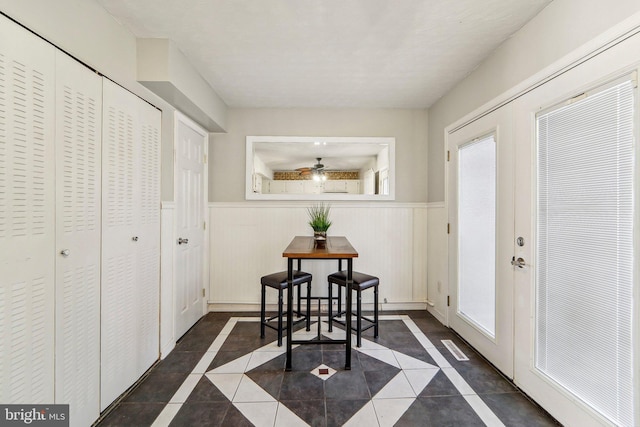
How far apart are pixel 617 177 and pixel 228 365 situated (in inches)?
111

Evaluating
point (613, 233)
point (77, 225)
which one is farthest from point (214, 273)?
point (613, 233)

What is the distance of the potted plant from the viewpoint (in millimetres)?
2723

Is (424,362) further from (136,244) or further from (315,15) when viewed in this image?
(315,15)

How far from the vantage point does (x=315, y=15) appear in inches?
68.9

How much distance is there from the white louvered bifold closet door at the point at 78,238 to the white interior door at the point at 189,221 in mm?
943

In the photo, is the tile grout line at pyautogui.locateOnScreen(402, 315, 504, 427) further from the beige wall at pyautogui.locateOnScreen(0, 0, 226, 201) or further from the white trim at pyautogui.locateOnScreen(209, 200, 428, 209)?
the beige wall at pyautogui.locateOnScreen(0, 0, 226, 201)

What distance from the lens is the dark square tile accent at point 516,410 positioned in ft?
5.41

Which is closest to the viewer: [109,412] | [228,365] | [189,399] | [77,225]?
[77,225]

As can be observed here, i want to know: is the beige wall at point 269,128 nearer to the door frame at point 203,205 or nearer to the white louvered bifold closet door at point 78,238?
the door frame at point 203,205

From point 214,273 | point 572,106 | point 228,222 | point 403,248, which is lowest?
point 214,273

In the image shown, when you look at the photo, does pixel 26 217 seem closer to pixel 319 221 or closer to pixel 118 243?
pixel 118 243

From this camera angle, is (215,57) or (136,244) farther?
(215,57)

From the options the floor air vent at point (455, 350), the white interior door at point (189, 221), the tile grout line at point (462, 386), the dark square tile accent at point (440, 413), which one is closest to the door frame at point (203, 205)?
the white interior door at point (189, 221)

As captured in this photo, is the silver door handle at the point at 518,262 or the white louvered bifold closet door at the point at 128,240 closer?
the white louvered bifold closet door at the point at 128,240
